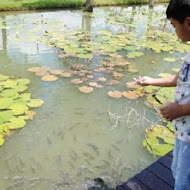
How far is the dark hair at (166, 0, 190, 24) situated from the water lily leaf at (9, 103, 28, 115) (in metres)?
1.87

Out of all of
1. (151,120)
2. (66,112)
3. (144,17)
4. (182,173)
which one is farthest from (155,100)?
(144,17)

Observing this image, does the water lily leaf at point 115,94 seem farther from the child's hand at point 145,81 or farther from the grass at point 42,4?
the grass at point 42,4

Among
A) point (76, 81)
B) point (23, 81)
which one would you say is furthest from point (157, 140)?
point (23, 81)

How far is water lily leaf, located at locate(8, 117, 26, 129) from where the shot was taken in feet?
7.57

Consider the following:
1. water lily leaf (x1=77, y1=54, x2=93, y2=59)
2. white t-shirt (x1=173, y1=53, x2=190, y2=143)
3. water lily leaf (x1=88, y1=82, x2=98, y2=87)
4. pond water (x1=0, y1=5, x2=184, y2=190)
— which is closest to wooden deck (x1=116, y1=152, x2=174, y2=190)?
pond water (x1=0, y1=5, x2=184, y2=190)

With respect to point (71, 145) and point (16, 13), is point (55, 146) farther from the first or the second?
point (16, 13)

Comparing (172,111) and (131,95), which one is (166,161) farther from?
(131,95)

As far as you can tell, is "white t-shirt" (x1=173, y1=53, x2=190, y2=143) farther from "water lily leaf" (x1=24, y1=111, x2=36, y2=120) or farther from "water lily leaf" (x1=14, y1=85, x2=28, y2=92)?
"water lily leaf" (x1=14, y1=85, x2=28, y2=92)

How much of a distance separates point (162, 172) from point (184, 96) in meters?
0.80

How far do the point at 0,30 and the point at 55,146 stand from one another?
3727 millimetres

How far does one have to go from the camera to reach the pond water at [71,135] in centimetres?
189

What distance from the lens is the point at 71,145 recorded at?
2.21 metres

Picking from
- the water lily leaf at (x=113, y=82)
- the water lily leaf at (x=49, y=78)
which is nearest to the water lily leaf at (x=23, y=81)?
the water lily leaf at (x=49, y=78)

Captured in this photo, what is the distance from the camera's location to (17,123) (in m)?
2.34
